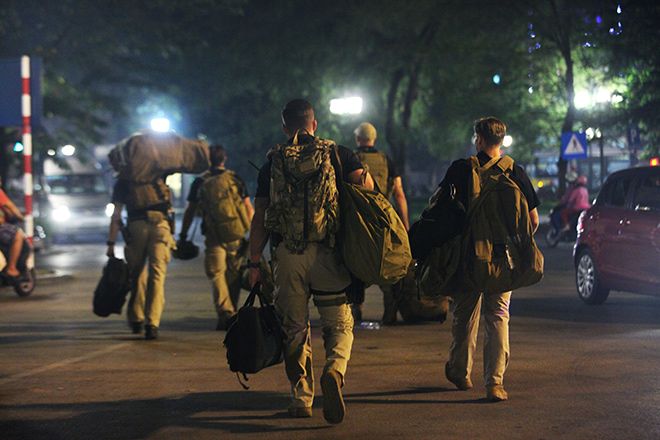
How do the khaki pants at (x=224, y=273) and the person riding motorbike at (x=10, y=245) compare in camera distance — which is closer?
the khaki pants at (x=224, y=273)

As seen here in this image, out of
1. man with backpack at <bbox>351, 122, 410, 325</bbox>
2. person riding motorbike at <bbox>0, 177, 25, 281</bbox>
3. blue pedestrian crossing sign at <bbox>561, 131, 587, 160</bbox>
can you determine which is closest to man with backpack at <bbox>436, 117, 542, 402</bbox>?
man with backpack at <bbox>351, 122, 410, 325</bbox>

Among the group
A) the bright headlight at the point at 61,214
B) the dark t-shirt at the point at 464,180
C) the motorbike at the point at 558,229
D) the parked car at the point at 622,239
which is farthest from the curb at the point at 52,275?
the bright headlight at the point at 61,214

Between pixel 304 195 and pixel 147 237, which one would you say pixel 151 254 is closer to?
pixel 147 237

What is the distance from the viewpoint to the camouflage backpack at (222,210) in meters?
9.57

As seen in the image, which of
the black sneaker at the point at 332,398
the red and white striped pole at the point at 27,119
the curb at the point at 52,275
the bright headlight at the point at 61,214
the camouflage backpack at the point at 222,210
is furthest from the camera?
the bright headlight at the point at 61,214

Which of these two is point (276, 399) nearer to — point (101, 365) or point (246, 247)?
point (101, 365)

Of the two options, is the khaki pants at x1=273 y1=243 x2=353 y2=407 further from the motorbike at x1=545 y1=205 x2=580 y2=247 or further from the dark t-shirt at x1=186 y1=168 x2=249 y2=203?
the motorbike at x1=545 y1=205 x2=580 y2=247

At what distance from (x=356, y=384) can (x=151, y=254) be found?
119 inches

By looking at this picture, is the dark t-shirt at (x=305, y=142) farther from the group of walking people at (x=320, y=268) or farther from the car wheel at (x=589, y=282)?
the car wheel at (x=589, y=282)

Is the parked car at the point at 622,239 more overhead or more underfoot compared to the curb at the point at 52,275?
more overhead

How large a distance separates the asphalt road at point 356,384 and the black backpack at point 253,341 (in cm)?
35

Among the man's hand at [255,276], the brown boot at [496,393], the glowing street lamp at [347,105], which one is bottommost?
the brown boot at [496,393]

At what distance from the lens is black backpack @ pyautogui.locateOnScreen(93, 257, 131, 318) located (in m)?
8.84

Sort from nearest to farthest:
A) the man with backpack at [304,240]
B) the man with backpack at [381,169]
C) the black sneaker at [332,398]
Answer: the black sneaker at [332,398], the man with backpack at [304,240], the man with backpack at [381,169]
